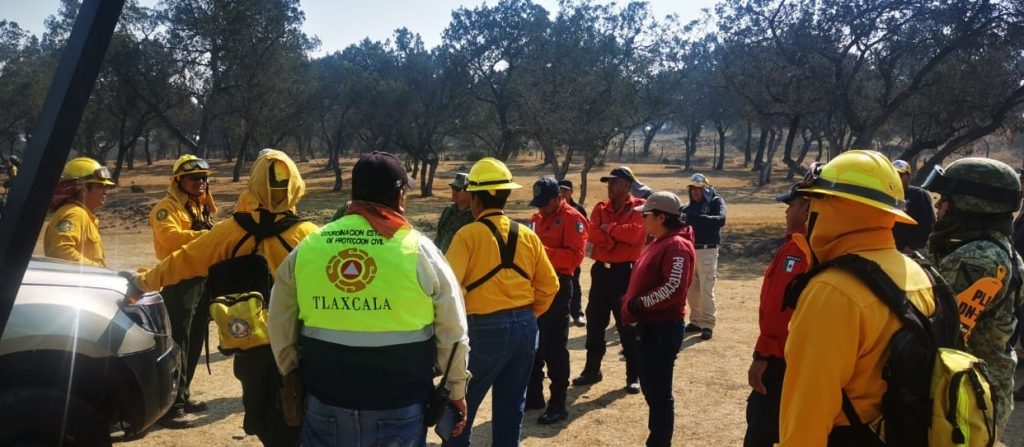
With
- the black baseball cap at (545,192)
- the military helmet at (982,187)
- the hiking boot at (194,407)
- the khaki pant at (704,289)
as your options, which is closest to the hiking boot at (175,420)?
the hiking boot at (194,407)

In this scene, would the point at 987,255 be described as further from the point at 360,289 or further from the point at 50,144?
the point at 50,144

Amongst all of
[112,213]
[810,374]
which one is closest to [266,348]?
[810,374]

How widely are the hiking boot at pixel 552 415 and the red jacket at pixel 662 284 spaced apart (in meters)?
1.28

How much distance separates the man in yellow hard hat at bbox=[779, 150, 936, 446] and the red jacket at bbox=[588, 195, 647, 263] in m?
3.76

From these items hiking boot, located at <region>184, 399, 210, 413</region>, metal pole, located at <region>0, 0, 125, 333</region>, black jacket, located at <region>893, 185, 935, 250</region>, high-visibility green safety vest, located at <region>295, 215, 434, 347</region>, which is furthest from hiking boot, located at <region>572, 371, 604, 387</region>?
metal pole, located at <region>0, 0, 125, 333</region>

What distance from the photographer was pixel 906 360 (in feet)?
6.29

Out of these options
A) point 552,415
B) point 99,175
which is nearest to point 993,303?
point 552,415

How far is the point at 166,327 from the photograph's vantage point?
3.85m

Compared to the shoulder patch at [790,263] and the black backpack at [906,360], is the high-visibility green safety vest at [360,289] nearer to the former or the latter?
the black backpack at [906,360]

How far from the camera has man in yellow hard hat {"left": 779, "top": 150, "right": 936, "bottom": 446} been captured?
1950 mm

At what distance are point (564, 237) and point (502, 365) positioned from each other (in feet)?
7.13

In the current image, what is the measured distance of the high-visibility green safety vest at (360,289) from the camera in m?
2.38

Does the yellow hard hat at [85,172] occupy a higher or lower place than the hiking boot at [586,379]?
higher

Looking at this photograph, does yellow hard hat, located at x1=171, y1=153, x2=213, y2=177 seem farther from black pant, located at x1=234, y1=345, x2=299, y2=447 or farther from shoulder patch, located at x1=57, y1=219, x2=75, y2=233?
black pant, located at x1=234, y1=345, x2=299, y2=447
